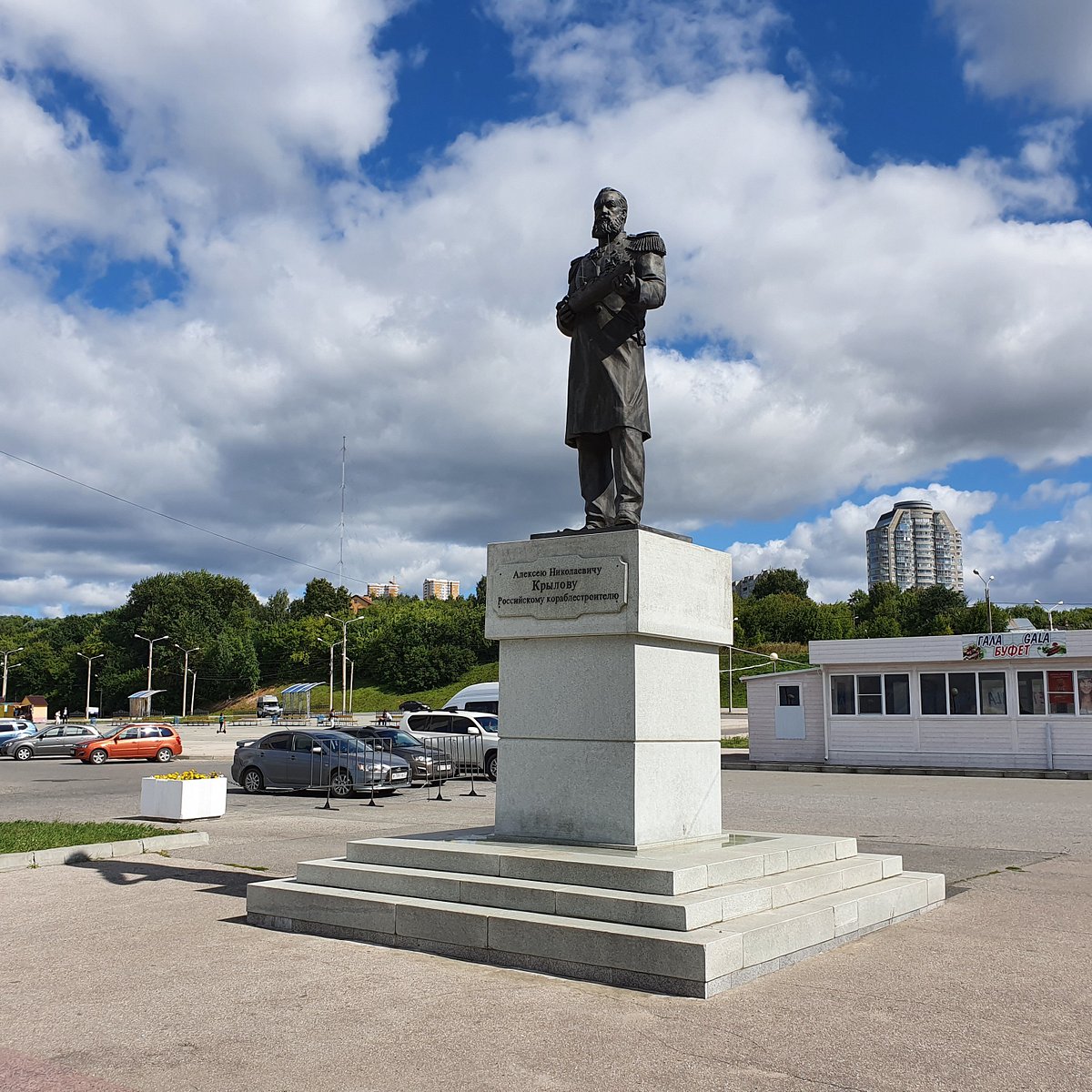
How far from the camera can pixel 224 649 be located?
97.6 meters

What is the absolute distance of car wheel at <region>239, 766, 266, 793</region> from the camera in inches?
910

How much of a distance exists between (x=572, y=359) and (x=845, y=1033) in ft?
18.6

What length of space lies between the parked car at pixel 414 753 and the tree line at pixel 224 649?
65058 mm

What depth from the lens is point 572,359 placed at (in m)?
8.93

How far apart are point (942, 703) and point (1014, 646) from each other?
103 inches

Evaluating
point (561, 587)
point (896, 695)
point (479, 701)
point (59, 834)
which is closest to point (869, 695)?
point (896, 695)

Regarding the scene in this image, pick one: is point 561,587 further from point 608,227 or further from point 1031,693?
point 1031,693

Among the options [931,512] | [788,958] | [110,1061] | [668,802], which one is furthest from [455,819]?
[931,512]

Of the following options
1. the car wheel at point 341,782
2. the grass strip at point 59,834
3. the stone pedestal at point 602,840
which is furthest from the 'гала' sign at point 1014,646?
the grass strip at point 59,834

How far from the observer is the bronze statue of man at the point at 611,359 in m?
8.47

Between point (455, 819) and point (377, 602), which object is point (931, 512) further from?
point (455, 819)

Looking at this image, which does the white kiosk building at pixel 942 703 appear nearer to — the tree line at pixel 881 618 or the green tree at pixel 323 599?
the tree line at pixel 881 618

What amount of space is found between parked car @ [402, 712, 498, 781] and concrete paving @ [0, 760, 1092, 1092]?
17.2 meters

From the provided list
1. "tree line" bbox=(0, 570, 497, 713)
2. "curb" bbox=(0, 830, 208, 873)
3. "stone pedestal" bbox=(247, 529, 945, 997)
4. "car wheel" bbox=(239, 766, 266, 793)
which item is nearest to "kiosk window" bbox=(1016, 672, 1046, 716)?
→ "car wheel" bbox=(239, 766, 266, 793)
